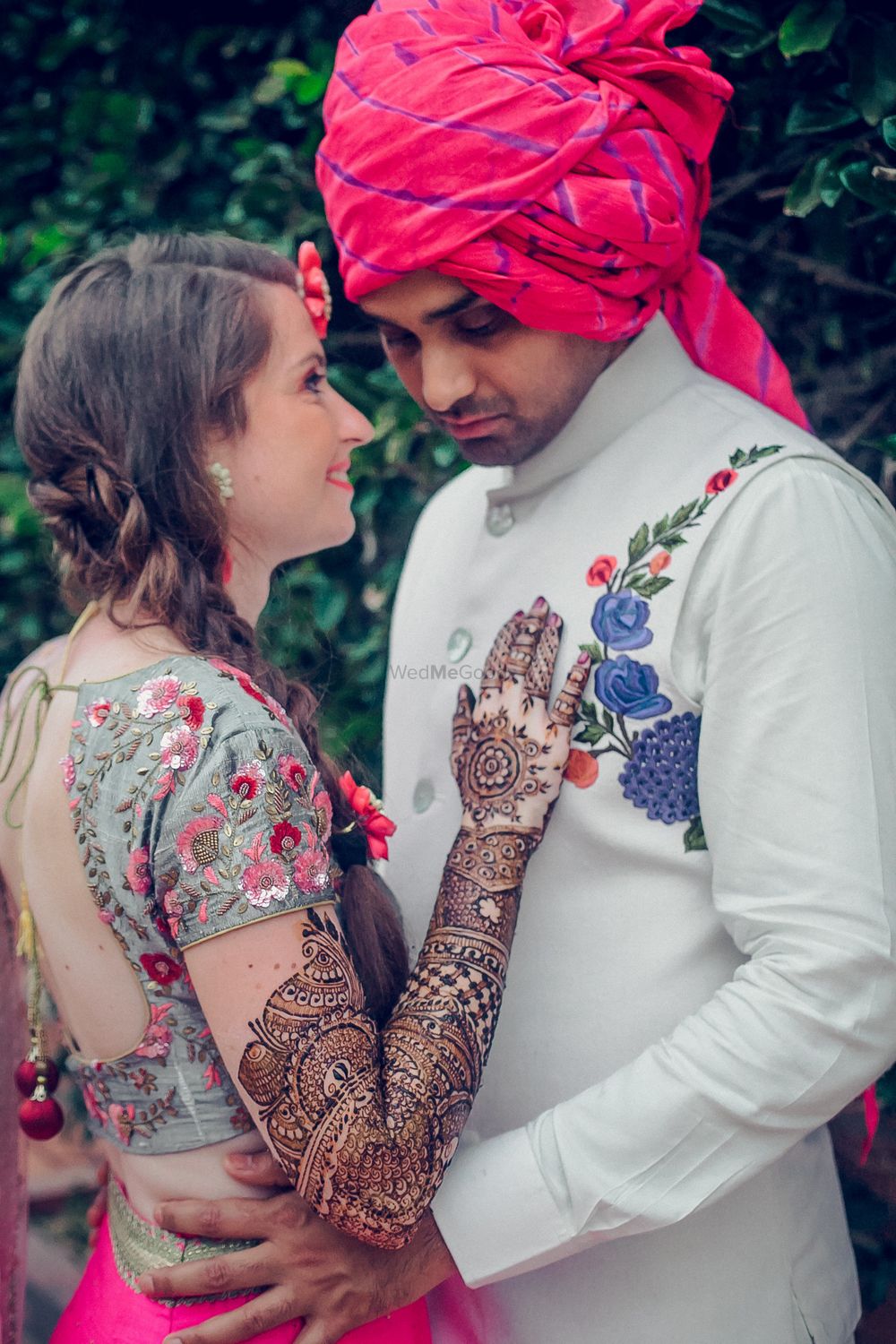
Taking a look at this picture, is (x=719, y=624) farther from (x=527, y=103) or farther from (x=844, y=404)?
(x=844, y=404)

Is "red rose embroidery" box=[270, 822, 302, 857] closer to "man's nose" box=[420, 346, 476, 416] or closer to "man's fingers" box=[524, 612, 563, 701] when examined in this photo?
"man's fingers" box=[524, 612, 563, 701]

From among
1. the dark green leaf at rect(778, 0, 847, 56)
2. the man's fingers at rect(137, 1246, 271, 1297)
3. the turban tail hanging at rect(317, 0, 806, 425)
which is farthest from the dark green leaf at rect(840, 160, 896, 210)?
the man's fingers at rect(137, 1246, 271, 1297)

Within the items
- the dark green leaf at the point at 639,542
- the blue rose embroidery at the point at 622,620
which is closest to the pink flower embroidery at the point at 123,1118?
the blue rose embroidery at the point at 622,620

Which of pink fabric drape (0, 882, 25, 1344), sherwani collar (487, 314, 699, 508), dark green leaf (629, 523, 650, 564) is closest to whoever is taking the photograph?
dark green leaf (629, 523, 650, 564)

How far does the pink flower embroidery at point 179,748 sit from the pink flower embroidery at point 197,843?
0.24ft

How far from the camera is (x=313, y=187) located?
281cm

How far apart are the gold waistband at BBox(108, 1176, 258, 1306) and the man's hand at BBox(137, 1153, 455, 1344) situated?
20 mm

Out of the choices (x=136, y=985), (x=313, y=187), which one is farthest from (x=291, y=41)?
(x=136, y=985)

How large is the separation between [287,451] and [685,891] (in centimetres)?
86

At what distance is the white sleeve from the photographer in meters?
1.68

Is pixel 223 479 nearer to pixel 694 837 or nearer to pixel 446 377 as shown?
pixel 446 377

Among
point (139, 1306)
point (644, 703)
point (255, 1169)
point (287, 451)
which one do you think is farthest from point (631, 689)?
point (139, 1306)

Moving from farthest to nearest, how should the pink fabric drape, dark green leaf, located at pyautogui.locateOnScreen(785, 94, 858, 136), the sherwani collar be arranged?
1. dark green leaf, located at pyautogui.locateOnScreen(785, 94, 858, 136)
2. the pink fabric drape
3. the sherwani collar

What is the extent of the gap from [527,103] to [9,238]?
176 cm
